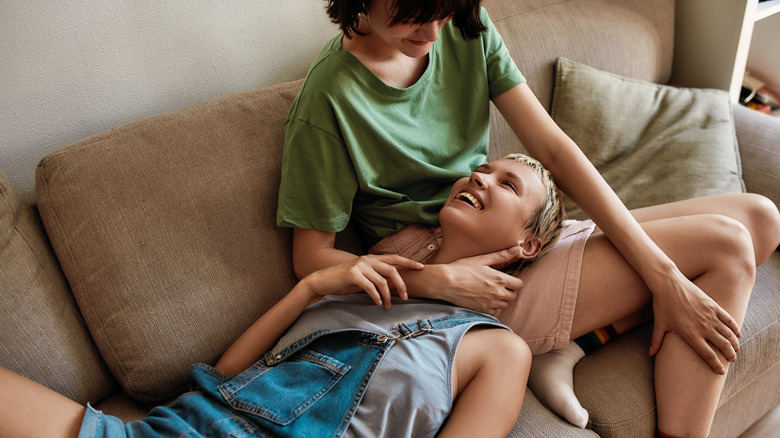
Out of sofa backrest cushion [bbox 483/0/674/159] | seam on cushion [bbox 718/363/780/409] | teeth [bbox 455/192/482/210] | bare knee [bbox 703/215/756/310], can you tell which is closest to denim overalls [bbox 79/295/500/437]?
teeth [bbox 455/192/482/210]

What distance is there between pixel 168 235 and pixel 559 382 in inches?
34.1

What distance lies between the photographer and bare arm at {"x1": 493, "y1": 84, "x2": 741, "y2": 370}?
1234 millimetres

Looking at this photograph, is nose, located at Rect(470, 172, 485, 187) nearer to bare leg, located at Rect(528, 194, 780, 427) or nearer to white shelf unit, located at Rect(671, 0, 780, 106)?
bare leg, located at Rect(528, 194, 780, 427)

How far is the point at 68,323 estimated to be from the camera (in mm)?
1215

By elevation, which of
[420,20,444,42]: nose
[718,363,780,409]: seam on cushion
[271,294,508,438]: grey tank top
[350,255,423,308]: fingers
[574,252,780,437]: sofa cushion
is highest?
[420,20,444,42]: nose

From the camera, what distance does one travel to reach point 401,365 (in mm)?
1097

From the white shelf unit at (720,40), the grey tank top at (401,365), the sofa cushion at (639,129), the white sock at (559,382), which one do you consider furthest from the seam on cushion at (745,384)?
the white shelf unit at (720,40)

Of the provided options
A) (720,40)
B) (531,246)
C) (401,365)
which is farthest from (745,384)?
(720,40)

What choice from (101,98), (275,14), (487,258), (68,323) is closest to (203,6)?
(275,14)

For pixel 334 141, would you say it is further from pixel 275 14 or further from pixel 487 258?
pixel 275 14

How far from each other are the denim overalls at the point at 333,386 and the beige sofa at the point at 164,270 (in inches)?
5.7

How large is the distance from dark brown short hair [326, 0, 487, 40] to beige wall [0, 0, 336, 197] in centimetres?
43

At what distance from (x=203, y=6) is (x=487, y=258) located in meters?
0.93

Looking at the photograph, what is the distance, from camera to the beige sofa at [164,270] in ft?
3.94
